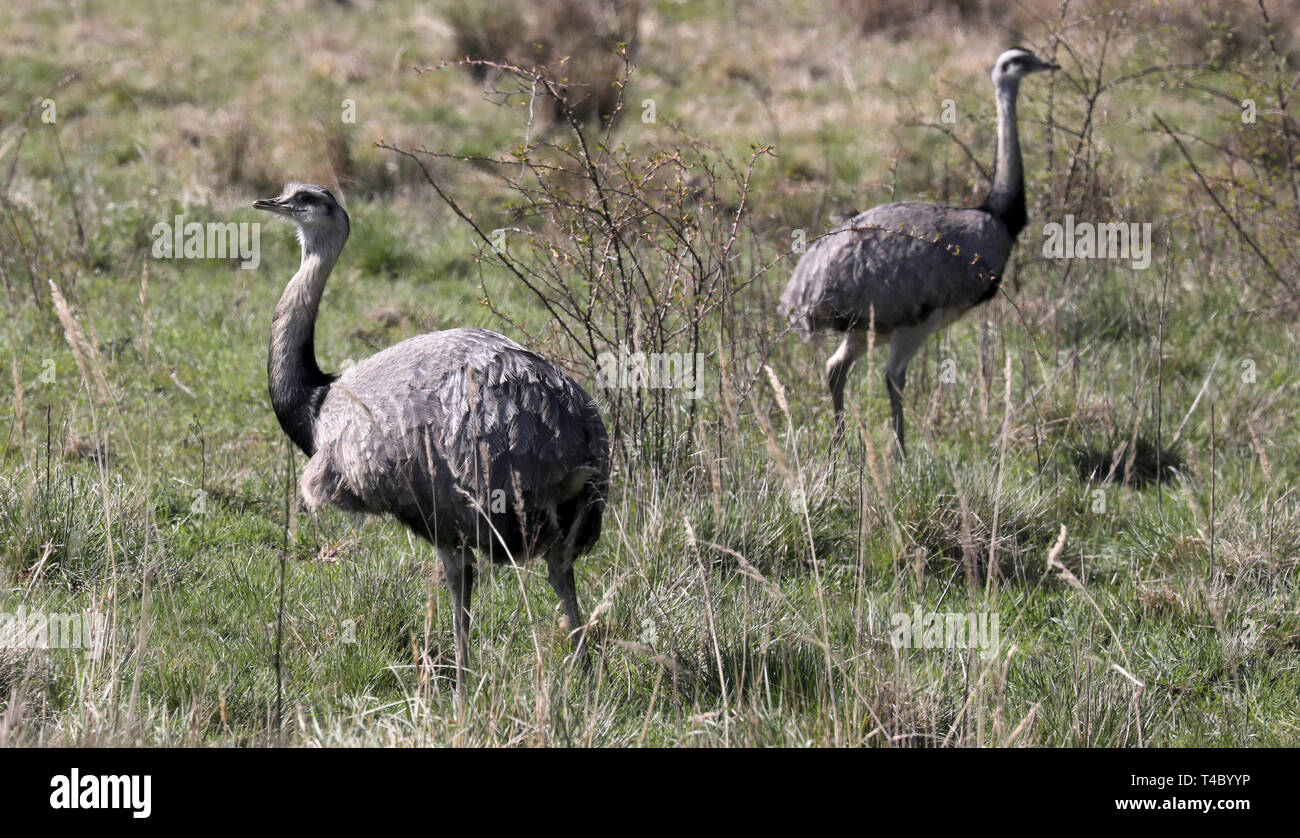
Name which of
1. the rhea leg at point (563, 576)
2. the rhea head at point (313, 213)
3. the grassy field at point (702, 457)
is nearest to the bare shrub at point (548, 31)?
the grassy field at point (702, 457)

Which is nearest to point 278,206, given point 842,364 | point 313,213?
point 313,213

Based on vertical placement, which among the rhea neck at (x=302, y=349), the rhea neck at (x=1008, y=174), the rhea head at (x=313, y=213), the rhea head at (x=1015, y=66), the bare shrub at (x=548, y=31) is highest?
the bare shrub at (x=548, y=31)

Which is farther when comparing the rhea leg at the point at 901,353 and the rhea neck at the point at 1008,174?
the rhea neck at the point at 1008,174

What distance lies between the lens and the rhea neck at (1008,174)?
26.7ft

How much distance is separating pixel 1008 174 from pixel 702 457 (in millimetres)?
3504

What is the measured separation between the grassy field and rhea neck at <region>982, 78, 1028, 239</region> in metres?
0.25

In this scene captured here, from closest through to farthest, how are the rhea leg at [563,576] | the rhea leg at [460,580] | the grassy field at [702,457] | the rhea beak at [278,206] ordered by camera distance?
the grassy field at [702,457]
the rhea leg at [460,580]
the rhea leg at [563,576]
the rhea beak at [278,206]

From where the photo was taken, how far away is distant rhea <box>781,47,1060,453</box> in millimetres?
7453

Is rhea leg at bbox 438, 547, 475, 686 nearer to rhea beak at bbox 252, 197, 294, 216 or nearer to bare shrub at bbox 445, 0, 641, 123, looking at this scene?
rhea beak at bbox 252, 197, 294, 216

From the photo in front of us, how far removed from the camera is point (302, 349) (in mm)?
5285

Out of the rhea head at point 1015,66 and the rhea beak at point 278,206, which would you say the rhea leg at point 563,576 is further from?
the rhea head at point 1015,66

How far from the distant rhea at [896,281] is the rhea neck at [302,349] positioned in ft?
8.79

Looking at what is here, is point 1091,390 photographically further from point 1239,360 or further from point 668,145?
point 668,145
